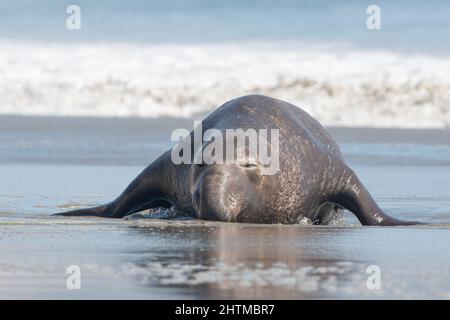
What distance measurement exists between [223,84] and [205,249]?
19.4m

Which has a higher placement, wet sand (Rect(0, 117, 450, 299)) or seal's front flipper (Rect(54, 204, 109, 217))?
seal's front flipper (Rect(54, 204, 109, 217))

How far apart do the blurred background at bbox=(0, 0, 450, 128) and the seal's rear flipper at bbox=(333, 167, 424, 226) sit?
44.0 ft

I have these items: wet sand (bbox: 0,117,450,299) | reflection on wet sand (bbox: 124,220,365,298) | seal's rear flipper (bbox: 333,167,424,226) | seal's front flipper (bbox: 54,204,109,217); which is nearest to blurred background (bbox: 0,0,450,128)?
wet sand (bbox: 0,117,450,299)

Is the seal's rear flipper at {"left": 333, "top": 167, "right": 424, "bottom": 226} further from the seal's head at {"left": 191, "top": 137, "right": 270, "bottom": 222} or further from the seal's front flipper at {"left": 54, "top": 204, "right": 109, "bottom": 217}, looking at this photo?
the seal's front flipper at {"left": 54, "top": 204, "right": 109, "bottom": 217}

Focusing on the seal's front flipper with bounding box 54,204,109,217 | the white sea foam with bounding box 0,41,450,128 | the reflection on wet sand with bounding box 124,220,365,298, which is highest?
the white sea foam with bounding box 0,41,450,128

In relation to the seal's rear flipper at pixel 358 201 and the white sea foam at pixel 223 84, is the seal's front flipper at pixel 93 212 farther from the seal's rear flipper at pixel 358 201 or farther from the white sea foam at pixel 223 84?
the white sea foam at pixel 223 84

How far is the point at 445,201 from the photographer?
41.8ft

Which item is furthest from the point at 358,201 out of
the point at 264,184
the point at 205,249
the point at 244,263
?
the point at 244,263

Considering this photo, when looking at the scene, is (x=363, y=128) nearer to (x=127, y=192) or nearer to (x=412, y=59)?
(x=412, y=59)

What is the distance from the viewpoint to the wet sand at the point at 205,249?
7055 mm

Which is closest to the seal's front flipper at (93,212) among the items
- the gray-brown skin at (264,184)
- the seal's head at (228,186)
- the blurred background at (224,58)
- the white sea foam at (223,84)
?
the gray-brown skin at (264,184)

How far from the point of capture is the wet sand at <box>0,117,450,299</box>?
705 cm

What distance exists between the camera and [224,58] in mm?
32562
